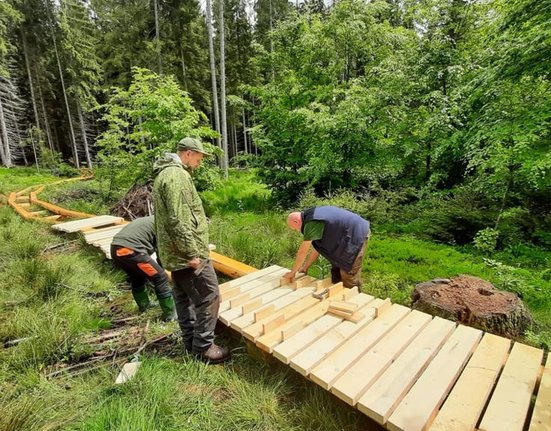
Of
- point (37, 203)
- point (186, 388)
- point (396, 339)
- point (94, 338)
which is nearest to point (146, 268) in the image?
point (94, 338)

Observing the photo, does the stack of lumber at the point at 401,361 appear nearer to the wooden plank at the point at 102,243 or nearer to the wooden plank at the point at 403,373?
the wooden plank at the point at 403,373

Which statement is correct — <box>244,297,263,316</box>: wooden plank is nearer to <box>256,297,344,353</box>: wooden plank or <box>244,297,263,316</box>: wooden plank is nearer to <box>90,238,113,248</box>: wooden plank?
<box>256,297,344,353</box>: wooden plank

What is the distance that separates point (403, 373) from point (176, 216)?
6.36 ft

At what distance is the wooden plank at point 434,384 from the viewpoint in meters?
1.71

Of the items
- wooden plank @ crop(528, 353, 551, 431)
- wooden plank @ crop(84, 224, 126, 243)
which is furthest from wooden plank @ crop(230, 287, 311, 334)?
wooden plank @ crop(84, 224, 126, 243)

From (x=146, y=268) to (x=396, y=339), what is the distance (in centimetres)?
256

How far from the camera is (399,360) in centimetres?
221

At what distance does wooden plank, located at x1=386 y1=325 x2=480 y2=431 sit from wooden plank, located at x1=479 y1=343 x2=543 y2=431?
0.22 m

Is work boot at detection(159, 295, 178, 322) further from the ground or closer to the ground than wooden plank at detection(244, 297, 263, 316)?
closer to the ground

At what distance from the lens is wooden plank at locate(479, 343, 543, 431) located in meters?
1.69

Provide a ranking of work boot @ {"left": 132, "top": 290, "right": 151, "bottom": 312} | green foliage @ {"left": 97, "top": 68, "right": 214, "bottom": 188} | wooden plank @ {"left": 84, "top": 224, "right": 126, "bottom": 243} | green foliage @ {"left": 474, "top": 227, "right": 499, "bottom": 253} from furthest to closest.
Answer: green foliage @ {"left": 97, "top": 68, "right": 214, "bottom": 188}
wooden plank @ {"left": 84, "top": 224, "right": 126, "bottom": 243}
green foliage @ {"left": 474, "top": 227, "right": 499, "bottom": 253}
work boot @ {"left": 132, "top": 290, "right": 151, "bottom": 312}

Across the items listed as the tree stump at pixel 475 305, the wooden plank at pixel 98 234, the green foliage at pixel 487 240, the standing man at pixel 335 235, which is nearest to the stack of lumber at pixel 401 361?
the standing man at pixel 335 235

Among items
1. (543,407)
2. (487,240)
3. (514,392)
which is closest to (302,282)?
(514,392)

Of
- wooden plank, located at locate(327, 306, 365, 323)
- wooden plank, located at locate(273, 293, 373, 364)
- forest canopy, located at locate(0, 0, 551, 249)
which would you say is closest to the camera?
wooden plank, located at locate(273, 293, 373, 364)
